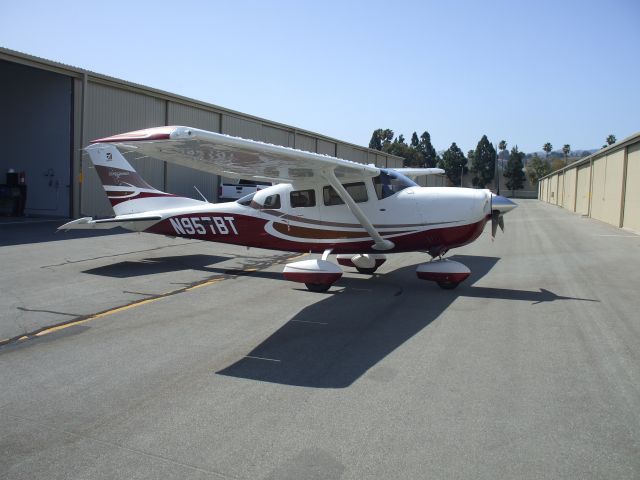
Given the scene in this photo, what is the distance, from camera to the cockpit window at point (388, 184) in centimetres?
986

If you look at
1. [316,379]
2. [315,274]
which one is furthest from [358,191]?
[316,379]

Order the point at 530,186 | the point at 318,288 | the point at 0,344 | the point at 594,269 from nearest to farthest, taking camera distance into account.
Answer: the point at 0,344 → the point at 318,288 → the point at 594,269 → the point at 530,186

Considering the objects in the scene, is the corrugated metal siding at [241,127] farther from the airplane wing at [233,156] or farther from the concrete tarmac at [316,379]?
the concrete tarmac at [316,379]

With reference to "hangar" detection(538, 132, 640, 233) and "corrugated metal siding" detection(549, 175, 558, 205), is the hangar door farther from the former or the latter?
"corrugated metal siding" detection(549, 175, 558, 205)

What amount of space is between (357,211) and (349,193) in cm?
77

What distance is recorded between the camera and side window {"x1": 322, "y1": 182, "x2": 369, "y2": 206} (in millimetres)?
9930

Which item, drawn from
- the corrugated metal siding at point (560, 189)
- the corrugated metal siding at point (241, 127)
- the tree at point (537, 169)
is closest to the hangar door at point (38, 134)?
the corrugated metal siding at point (241, 127)

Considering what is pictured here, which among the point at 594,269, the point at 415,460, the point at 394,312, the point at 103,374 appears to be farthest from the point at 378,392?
the point at 594,269

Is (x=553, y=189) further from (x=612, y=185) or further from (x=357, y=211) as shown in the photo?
(x=357, y=211)

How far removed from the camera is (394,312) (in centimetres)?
755

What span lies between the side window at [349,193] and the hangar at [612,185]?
18.4 m

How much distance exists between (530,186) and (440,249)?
116967 mm

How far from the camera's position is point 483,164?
4316 inches

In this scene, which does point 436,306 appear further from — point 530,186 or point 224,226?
point 530,186
